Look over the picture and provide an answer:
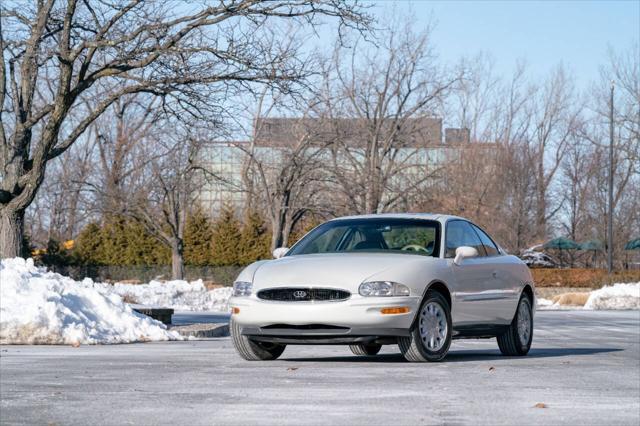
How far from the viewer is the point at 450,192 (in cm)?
5900

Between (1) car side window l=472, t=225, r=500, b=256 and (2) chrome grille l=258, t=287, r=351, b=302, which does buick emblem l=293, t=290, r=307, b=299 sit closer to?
(2) chrome grille l=258, t=287, r=351, b=302

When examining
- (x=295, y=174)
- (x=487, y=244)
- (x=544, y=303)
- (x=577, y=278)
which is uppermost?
(x=295, y=174)

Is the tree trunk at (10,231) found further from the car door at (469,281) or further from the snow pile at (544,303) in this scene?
the snow pile at (544,303)

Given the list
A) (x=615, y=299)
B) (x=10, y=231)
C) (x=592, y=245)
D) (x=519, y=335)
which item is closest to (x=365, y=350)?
(x=519, y=335)

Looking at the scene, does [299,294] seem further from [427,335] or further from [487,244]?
[487,244]

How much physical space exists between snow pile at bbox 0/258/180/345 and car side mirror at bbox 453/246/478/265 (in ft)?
18.3

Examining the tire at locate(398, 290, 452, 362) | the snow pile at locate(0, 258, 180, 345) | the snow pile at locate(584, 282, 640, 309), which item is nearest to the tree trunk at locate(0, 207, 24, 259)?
the snow pile at locate(0, 258, 180, 345)

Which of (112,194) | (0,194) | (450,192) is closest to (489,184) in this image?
(450,192)

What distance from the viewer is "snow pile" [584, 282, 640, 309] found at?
3872cm

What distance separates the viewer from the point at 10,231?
21.6 metres

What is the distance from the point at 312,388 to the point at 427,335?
2.70 m

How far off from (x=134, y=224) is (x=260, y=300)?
163ft

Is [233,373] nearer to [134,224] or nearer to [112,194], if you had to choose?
[112,194]

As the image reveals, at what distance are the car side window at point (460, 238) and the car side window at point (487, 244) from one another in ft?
0.32
